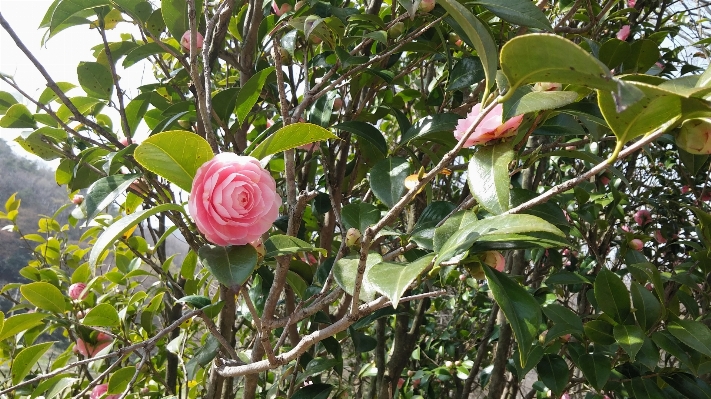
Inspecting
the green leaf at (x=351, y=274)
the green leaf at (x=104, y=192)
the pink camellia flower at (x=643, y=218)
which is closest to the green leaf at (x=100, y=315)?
the green leaf at (x=104, y=192)

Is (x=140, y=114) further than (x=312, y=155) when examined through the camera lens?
No

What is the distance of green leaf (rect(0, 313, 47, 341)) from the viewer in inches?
38.5

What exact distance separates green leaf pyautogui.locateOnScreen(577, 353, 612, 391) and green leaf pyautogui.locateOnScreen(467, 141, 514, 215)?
53cm

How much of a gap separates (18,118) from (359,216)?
679mm

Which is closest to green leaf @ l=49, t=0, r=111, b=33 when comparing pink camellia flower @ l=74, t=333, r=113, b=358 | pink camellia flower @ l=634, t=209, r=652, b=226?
pink camellia flower @ l=74, t=333, r=113, b=358

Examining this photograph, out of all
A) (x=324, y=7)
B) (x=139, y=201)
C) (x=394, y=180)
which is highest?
(x=324, y=7)

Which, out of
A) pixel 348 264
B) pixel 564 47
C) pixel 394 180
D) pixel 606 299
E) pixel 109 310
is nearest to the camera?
pixel 564 47

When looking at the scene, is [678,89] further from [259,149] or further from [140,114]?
[140,114]

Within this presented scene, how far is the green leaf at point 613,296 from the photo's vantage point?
85 centimetres

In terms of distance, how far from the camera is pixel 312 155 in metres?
1.09

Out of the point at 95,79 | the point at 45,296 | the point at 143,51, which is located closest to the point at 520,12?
the point at 143,51

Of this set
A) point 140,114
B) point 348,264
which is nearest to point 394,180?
point 348,264

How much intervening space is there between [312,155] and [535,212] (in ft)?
1.79

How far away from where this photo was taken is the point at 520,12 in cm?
63
